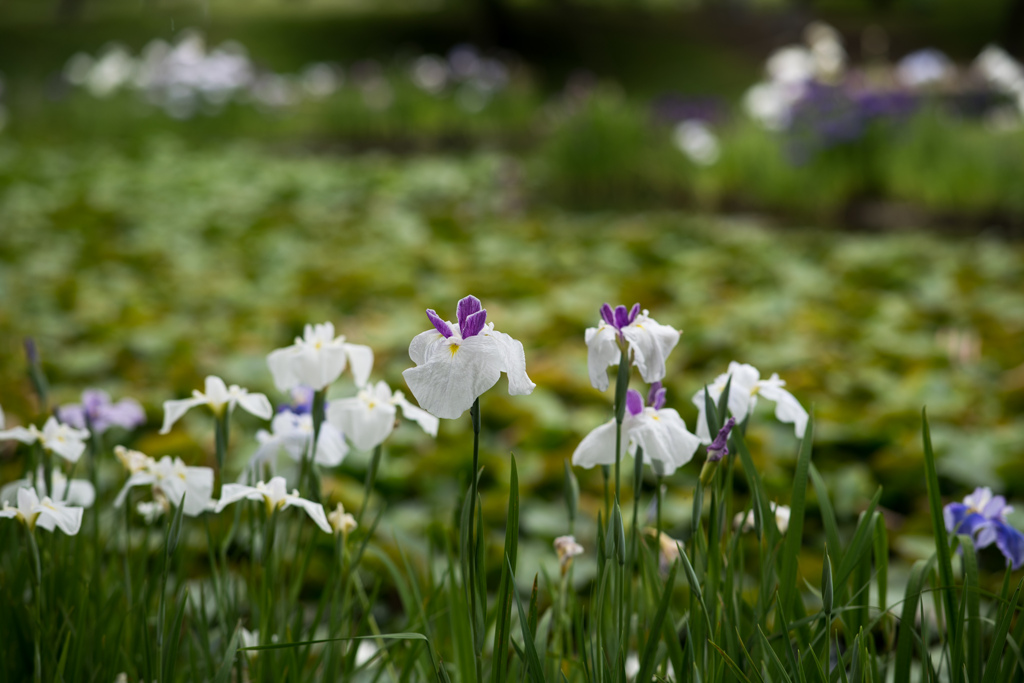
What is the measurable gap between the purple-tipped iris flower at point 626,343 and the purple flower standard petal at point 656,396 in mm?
75

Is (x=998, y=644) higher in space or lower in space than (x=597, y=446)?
lower

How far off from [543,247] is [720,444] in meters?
3.26

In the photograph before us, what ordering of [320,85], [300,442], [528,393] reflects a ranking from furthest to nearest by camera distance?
[320,85], [300,442], [528,393]

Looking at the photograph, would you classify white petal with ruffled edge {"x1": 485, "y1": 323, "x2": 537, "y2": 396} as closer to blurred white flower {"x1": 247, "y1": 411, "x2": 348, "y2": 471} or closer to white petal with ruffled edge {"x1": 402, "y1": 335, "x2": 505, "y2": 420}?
white petal with ruffled edge {"x1": 402, "y1": 335, "x2": 505, "y2": 420}

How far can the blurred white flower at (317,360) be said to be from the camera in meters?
0.93

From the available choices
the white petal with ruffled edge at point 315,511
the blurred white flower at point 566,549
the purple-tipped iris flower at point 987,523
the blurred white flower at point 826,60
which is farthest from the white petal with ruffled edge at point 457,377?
the blurred white flower at point 826,60

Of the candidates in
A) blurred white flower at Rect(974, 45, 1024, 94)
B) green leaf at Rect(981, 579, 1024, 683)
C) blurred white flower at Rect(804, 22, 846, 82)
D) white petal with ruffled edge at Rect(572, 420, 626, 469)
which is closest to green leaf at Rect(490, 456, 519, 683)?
white petal with ruffled edge at Rect(572, 420, 626, 469)

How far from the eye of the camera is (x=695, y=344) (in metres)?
2.53

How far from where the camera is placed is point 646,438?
82cm

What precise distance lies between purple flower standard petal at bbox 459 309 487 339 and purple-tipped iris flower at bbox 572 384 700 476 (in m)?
0.17

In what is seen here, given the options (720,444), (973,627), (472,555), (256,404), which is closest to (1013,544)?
(973,627)

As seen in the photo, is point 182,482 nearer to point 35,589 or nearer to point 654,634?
point 35,589

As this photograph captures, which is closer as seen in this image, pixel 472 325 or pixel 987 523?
pixel 472 325

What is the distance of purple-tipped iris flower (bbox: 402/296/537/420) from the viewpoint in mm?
690
